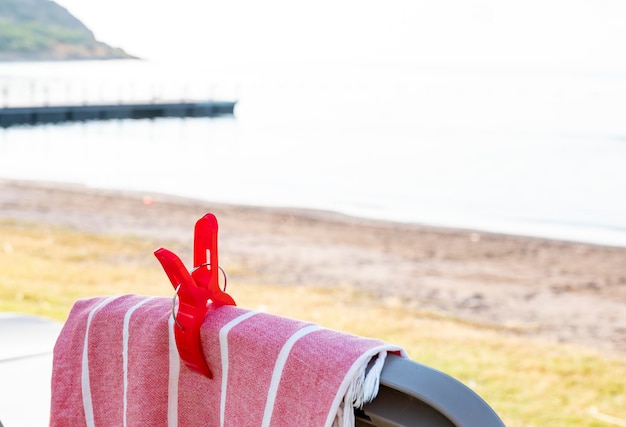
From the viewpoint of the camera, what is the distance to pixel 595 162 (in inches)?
1045

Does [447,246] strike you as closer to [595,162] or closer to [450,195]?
[450,195]

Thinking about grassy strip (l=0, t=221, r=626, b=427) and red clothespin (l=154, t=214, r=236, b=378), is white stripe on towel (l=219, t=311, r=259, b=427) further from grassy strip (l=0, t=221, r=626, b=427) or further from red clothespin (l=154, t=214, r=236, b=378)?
grassy strip (l=0, t=221, r=626, b=427)

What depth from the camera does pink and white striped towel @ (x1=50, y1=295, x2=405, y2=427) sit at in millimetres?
703

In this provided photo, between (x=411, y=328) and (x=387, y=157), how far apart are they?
859 inches

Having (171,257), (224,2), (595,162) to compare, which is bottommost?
(595,162)

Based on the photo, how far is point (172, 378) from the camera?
87 centimetres

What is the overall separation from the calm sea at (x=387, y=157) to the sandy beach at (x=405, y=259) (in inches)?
96.4

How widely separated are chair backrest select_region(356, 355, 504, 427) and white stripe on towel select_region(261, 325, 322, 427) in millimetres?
95

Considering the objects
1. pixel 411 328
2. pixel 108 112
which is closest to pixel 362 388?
pixel 411 328

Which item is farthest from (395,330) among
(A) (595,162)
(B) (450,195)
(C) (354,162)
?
(A) (595,162)

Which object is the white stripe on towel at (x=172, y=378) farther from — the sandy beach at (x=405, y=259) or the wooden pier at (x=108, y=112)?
the wooden pier at (x=108, y=112)

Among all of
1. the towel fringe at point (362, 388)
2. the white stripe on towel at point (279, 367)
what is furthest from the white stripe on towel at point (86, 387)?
the towel fringe at point (362, 388)

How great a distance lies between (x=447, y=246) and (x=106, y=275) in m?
5.87

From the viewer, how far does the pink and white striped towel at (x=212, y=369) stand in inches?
27.7
